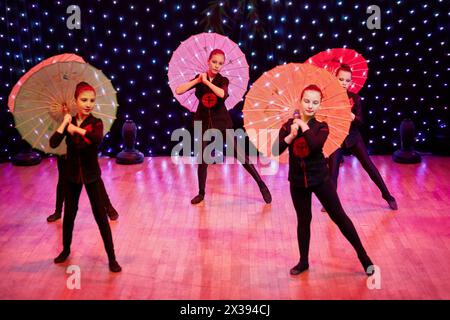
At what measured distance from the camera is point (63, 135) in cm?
467

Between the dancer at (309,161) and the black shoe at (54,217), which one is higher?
the dancer at (309,161)

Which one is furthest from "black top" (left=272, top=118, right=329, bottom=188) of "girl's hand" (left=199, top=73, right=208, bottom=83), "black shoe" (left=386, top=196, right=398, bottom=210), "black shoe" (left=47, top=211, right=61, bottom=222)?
"black shoe" (left=47, top=211, right=61, bottom=222)

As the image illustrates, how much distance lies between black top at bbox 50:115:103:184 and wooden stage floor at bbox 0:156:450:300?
27.2 inches

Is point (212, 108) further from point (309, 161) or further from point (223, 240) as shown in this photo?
point (309, 161)

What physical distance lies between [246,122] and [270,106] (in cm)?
23

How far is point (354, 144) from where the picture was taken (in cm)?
605

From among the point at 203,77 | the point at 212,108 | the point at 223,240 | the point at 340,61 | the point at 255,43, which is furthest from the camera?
the point at 255,43

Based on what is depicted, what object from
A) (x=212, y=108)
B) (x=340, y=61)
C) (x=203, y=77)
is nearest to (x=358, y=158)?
(x=340, y=61)

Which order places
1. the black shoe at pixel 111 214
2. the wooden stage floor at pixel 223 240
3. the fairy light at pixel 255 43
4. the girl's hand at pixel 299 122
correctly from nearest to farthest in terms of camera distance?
the girl's hand at pixel 299 122
the wooden stage floor at pixel 223 240
the black shoe at pixel 111 214
the fairy light at pixel 255 43

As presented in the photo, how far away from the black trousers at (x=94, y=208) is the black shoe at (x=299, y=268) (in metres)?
1.23

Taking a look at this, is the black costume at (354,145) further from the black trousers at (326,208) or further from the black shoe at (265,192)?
the black trousers at (326,208)

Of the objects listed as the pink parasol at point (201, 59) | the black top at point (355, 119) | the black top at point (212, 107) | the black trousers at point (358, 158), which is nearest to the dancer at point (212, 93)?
the black top at point (212, 107)

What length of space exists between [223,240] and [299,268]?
2.83 feet

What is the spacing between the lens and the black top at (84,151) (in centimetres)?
471
